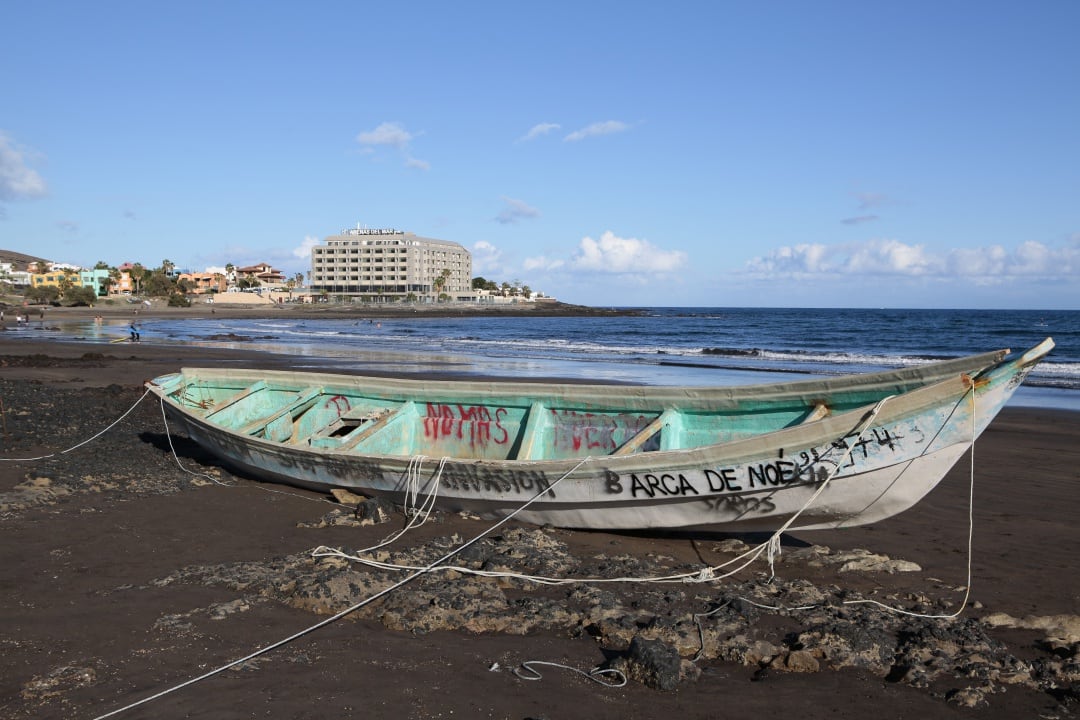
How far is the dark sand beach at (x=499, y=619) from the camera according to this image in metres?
4.35

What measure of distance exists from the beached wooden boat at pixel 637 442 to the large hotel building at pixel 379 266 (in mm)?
146114

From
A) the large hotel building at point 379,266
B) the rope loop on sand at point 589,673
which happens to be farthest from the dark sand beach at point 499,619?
the large hotel building at point 379,266

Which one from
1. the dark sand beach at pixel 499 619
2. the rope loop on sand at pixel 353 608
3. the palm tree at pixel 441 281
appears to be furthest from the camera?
the palm tree at pixel 441 281

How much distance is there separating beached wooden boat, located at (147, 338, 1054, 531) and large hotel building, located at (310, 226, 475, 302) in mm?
146114

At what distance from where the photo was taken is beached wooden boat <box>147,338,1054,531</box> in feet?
19.8

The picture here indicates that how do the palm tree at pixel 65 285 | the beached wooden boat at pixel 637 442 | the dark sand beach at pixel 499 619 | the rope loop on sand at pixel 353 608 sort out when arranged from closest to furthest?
the rope loop on sand at pixel 353 608, the dark sand beach at pixel 499 619, the beached wooden boat at pixel 637 442, the palm tree at pixel 65 285

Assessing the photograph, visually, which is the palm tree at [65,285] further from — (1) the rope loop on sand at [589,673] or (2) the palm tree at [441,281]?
(1) the rope loop on sand at [589,673]

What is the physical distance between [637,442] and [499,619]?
108 inches

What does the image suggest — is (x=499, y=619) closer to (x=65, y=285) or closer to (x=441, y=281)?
(x=65, y=285)

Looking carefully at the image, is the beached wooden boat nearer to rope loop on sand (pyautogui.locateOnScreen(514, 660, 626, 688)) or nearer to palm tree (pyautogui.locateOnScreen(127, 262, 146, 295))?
rope loop on sand (pyautogui.locateOnScreen(514, 660, 626, 688))

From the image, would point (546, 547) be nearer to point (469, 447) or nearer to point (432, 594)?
point (432, 594)

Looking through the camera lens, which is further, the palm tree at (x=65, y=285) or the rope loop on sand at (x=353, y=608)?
the palm tree at (x=65, y=285)

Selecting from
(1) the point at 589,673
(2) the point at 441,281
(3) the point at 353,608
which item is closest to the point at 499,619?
(1) the point at 589,673

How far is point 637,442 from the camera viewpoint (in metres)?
7.60
